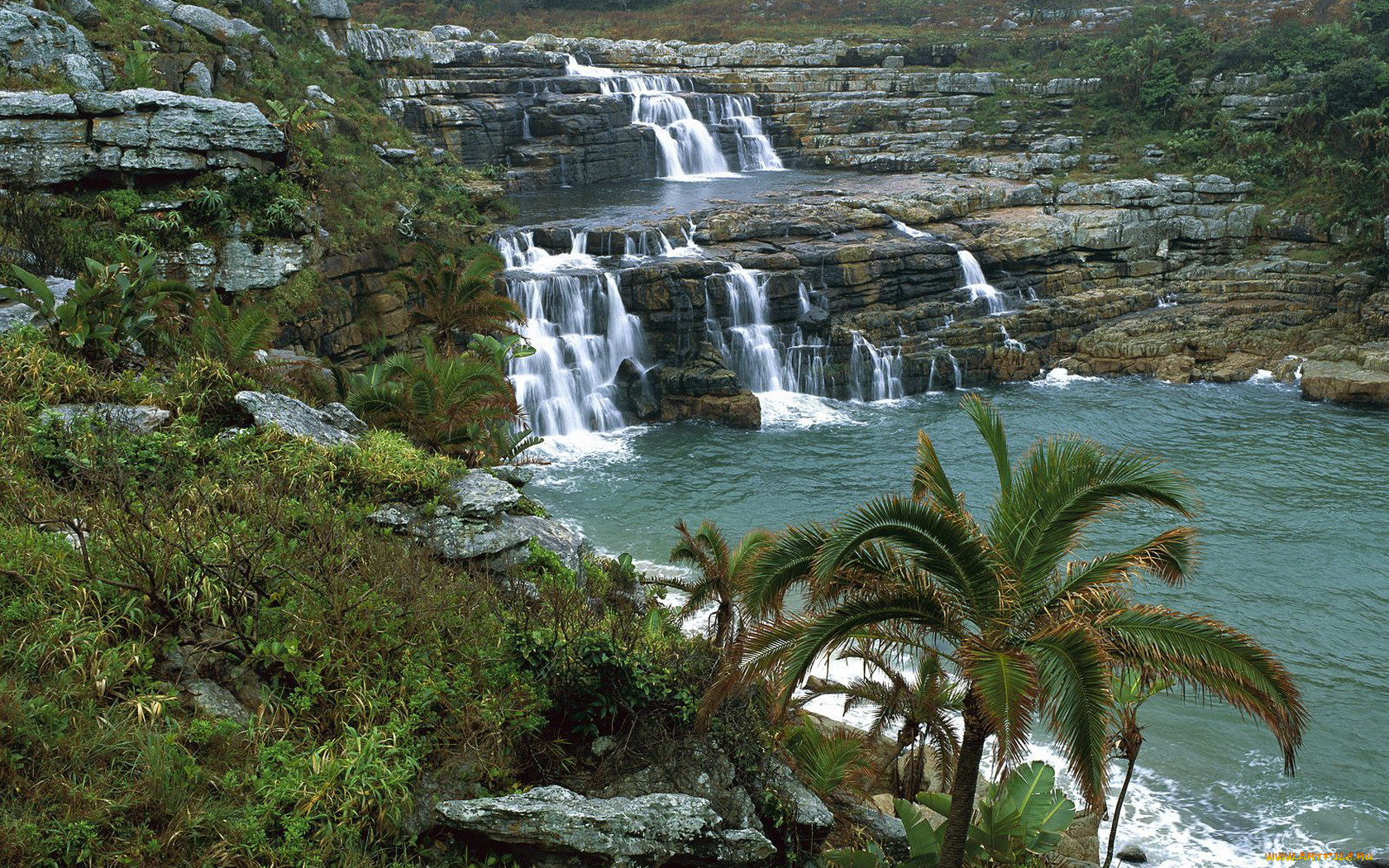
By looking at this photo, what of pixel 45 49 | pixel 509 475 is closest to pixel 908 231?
pixel 509 475

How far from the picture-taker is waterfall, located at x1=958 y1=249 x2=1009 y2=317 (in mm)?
29750

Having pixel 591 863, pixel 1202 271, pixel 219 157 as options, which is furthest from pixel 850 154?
pixel 591 863

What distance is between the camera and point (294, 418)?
11.3 metres

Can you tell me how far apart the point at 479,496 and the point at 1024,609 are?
19.1 ft

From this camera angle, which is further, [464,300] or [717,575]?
[464,300]

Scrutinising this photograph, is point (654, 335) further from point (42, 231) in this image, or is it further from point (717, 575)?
point (717, 575)

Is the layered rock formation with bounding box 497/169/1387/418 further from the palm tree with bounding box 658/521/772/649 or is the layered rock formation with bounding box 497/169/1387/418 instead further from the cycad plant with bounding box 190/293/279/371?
the palm tree with bounding box 658/521/772/649

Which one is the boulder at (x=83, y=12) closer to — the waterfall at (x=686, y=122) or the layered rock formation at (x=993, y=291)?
the layered rock formation at (x=993, y=291)

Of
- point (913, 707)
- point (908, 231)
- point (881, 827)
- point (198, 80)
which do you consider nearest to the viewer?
point (881, 827)

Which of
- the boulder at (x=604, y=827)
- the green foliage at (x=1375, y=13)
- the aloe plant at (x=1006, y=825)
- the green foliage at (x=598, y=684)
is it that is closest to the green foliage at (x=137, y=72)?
the green foliage at (x=598, y=684)

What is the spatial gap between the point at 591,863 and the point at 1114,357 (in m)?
26.6

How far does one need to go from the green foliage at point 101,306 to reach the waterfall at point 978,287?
22977 millimetres

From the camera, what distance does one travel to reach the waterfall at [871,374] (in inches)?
1087

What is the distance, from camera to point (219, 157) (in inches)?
780
